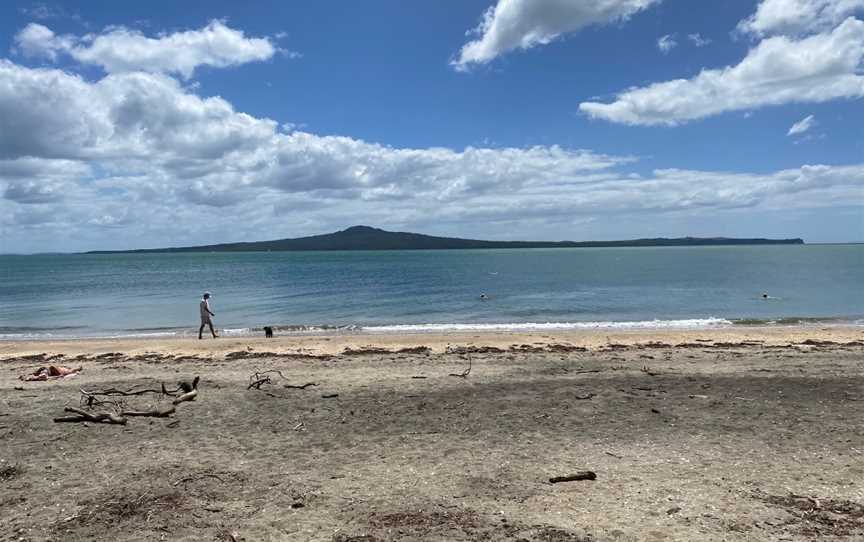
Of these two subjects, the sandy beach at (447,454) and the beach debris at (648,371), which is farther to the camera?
the beach debris at (648,371)

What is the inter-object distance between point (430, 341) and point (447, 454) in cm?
1484

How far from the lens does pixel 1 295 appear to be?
57.2 meters

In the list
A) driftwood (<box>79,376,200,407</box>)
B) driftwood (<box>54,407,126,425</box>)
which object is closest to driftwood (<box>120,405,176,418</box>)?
driftwood (<box>54,407,126,425</box>)

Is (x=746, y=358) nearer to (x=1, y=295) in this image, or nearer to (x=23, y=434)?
(x=23, y=434)

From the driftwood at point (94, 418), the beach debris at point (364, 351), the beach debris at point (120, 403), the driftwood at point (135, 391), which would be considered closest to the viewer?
the driftwood at point (94, 418)

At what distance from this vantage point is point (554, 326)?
97.2 feet

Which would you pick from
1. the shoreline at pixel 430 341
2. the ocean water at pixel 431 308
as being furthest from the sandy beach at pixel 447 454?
the ocean water at pixel 431 308

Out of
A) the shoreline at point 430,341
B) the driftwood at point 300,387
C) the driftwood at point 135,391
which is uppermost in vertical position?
the driftwood at point 135,391

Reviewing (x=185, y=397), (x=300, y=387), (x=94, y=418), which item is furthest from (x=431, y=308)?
(x=94, y=418)

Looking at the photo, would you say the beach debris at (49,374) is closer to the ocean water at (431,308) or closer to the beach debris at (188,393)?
the beach debris at (188,393)

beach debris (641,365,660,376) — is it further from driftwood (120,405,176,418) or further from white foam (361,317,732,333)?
white foam (361,317,732,333)

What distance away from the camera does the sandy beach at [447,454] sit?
601cm

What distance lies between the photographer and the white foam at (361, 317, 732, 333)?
28.6m

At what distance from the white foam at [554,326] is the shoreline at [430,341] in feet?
6.08
